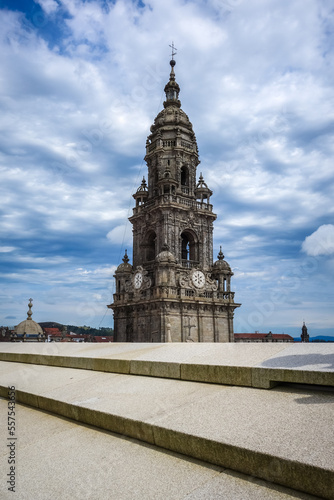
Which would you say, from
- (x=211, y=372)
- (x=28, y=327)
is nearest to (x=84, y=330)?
(x=28, y=327)

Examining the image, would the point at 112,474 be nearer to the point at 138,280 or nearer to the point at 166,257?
the point at 166,257

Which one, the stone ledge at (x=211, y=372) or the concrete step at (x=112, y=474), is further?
the stone ledge at (x=211, y=372)

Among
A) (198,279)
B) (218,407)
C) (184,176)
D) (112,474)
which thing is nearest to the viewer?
(112,474)

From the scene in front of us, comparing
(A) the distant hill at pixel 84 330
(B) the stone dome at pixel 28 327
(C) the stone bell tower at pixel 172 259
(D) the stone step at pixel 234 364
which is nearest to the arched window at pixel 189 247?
(C) the stone bell tower at pixel 172 259

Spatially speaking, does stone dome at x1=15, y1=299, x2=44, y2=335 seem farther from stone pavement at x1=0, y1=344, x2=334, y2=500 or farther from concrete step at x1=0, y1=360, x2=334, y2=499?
concrete step at x1=0, y1=360, x2=334, y2=499

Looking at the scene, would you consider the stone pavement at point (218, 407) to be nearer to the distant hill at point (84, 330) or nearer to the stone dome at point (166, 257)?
the stone dome at point (166, 257)

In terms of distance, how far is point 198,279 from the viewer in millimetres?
31688

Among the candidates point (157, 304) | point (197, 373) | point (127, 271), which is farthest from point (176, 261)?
point (197, 373)

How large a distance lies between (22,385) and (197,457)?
4.68 metres

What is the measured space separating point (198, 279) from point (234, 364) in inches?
1051

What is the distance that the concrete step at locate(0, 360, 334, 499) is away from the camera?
292 cm

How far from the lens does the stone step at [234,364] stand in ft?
14.4

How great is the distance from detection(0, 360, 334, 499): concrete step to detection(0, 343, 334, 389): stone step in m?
0.15

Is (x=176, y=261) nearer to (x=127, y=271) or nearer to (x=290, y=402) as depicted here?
(x=127, y=271)
